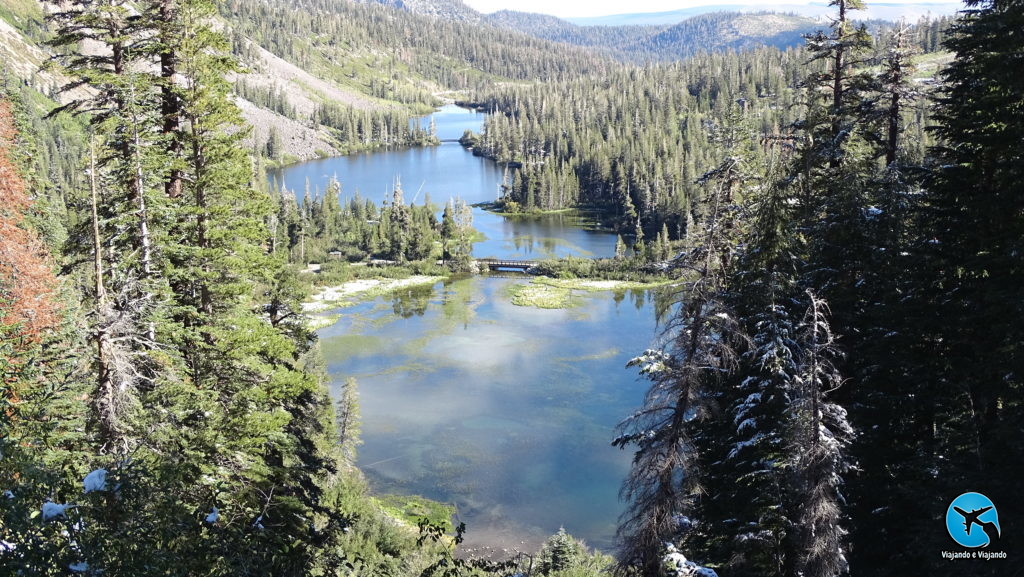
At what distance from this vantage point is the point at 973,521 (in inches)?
504

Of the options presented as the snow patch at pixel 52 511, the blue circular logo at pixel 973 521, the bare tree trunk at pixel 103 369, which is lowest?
the blue circular logo at pixel 973 521

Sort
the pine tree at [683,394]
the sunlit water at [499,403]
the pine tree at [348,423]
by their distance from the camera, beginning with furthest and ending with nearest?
the pine tree at [348,423]
the sunlit water at [499,403]
the pine tree at [683,394]

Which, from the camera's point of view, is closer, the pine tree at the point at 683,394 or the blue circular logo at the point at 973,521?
the blue circular logo at the point at 973,521

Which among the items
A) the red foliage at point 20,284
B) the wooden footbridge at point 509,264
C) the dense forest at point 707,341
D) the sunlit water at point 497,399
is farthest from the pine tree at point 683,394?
the wooden footbridge at point 509,264

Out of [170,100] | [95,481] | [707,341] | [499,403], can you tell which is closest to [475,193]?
[499,403]

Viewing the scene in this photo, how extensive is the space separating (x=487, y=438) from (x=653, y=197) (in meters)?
92.8

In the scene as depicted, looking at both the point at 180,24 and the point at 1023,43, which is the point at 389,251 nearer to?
the point at 180,24

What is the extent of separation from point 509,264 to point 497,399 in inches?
1811

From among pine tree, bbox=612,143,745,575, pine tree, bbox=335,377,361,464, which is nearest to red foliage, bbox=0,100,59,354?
pine tree, bbox=612,143,745,575

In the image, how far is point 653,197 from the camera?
423 ft

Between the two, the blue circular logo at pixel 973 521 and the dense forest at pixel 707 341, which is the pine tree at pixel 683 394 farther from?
the blue circular logo at pixel 973 521

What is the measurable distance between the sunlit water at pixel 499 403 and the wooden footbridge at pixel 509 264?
15916 mm

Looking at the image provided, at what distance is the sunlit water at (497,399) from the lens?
38.5 meters

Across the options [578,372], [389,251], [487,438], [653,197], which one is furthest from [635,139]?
[487,438]
